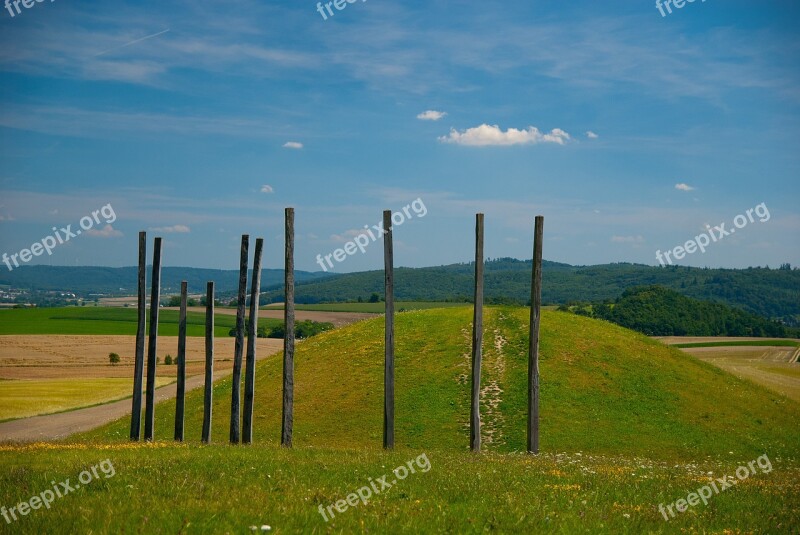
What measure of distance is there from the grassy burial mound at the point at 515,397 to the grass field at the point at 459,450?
0.43 ft

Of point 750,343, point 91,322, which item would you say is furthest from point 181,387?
point 91,322

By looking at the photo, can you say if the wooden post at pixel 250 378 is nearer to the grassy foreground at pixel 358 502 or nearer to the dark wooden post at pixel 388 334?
the dark wooden post at pixel 388 334

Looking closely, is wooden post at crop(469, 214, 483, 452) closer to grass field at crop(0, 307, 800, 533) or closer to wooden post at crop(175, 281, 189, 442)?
grass field at crop(0, 307, 800, 533)

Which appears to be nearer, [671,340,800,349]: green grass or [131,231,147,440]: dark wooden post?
[131,231,147,440]: dark wooden post

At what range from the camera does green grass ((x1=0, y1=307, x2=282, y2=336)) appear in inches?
5531

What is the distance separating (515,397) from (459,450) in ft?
30.8

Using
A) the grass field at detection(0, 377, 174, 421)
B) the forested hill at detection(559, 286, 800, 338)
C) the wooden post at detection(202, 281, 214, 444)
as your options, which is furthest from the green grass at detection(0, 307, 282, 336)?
the wooden post at detection(202, 281, 214, 444)

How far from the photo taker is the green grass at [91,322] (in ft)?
461

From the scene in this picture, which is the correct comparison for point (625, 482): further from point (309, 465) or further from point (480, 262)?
point (480, 262)

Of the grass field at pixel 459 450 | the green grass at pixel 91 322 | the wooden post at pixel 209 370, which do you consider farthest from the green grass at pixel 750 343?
the wooden post at pixel 209 370

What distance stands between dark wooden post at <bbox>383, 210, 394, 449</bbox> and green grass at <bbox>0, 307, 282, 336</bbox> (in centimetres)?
11491

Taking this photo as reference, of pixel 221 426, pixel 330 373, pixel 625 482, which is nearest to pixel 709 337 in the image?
pixel 330 373

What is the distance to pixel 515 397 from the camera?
124ft

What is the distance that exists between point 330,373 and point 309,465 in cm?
2812
